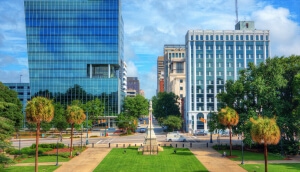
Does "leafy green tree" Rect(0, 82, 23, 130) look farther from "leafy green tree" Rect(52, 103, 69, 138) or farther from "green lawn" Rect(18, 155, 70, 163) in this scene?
"green lawn" Rect(18, 155, 70, 163)

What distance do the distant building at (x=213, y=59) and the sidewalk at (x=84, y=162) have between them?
173ft

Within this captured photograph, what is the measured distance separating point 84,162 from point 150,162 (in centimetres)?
950

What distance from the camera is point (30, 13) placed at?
111 metres

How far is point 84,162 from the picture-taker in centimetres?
4394

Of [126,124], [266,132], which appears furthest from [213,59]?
[266,132]

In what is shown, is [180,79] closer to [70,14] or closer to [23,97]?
[70,14]

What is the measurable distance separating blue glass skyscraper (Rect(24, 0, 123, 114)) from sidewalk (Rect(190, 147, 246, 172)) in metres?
66.4

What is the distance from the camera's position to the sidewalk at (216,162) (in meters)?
38.5

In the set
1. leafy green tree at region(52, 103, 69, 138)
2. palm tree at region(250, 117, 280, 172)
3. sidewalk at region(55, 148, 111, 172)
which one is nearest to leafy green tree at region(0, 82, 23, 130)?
leafy green tree at region(52, 103, 69, 138)

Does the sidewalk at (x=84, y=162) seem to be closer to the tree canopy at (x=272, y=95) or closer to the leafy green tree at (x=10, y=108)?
the tree canopy at (x=272, y=95)

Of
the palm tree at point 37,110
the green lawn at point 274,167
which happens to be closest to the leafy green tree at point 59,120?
the palm tree at point 37,110

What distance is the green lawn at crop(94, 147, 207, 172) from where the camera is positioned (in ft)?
126

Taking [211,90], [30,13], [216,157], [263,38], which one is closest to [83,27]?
[30,13]

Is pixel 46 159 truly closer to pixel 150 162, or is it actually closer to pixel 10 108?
pixel 150 162
